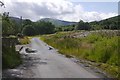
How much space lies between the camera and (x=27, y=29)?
14038cm

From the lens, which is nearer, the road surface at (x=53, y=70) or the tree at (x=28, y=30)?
the road surface at (x=53, y=70)

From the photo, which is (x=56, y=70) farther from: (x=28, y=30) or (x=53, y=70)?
(x=28, y=30)

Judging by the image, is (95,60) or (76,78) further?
(95,60)

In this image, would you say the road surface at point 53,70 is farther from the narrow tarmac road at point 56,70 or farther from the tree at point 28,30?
the tree at point 28,30

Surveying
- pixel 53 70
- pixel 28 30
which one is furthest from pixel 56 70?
pixel 28 30

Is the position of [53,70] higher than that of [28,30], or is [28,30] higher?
[28,30]

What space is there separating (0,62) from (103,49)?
26.7 feet

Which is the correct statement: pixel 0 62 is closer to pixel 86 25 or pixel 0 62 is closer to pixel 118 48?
pixel 118 48

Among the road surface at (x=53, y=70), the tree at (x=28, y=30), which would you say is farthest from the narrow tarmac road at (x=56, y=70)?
the tree at (x=28, y=30)

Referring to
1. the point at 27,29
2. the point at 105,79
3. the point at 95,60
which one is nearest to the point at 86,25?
the point at 27,29

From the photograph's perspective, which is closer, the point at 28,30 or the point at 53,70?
the point at 53,70

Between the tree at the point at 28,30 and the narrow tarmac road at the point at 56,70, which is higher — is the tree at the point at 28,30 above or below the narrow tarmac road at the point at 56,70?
above

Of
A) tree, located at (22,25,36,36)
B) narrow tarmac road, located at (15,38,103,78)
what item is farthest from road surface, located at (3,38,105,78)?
tree, located at (22,25,36,36)

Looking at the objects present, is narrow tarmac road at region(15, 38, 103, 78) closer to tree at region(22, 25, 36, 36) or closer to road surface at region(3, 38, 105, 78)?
road surface at region(3, 38, 105, 78)
